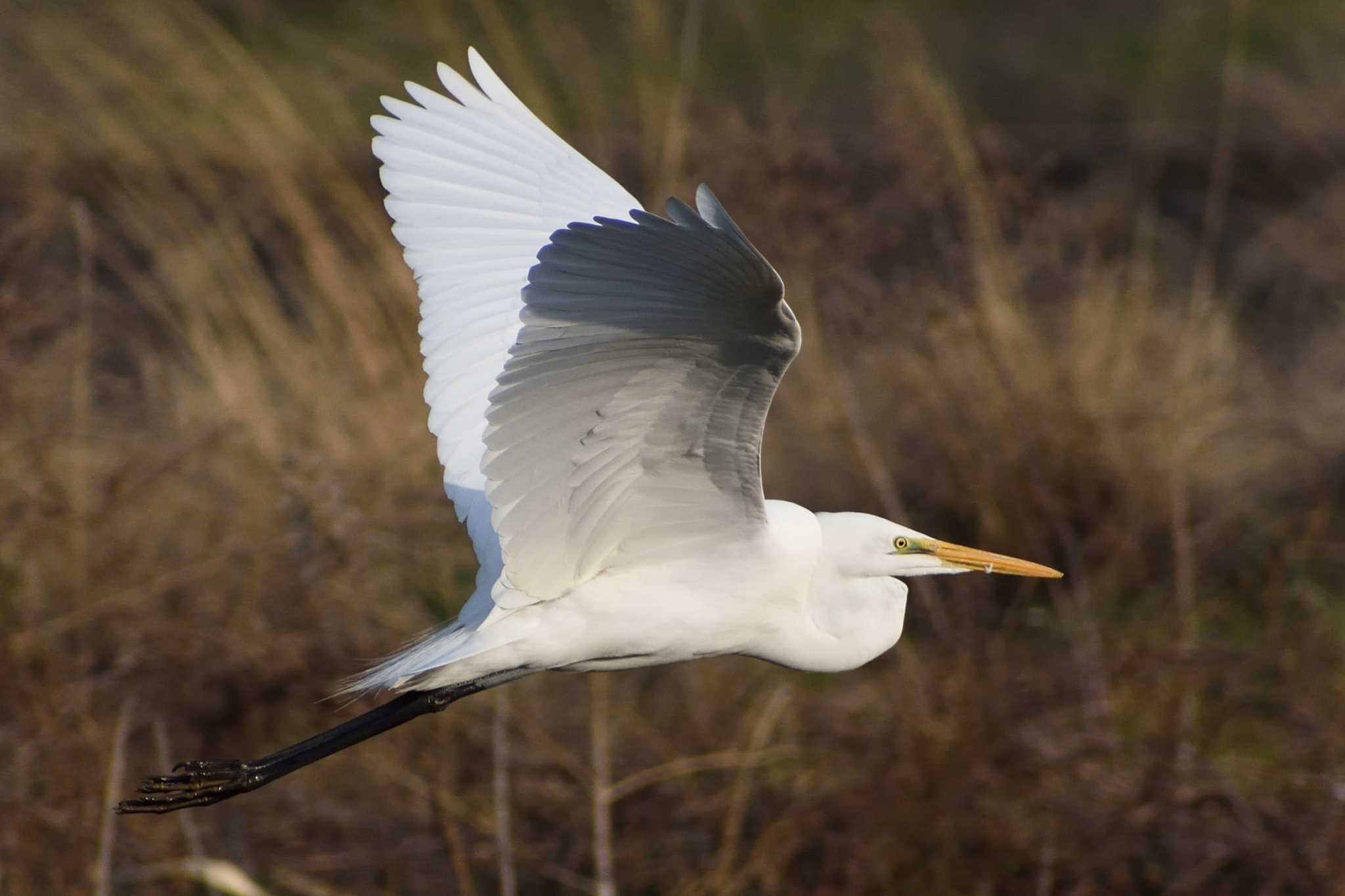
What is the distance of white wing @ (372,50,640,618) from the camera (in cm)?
333

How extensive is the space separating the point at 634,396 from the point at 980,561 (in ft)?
3.05

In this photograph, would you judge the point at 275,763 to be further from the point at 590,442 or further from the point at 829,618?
the point at 829,618

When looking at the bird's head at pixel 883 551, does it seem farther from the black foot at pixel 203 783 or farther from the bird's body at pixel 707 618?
the black foot at pixel 203 783

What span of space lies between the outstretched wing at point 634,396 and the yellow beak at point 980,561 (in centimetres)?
43

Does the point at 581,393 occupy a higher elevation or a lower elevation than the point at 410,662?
higher

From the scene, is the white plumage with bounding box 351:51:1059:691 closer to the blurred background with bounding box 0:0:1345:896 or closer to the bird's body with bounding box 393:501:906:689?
A: the bird's body with bounding box 393:501:906:689

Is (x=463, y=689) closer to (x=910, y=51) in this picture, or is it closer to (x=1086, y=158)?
(x=910, y=51)

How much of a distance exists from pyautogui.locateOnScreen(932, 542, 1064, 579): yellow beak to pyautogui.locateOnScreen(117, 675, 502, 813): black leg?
0.89 m

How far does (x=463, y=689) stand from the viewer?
3156 mm

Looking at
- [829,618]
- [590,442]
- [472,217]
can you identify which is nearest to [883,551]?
[829,618]

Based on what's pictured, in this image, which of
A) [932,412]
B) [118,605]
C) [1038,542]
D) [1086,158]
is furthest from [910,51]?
[1086,158]

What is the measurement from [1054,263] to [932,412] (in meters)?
0.67

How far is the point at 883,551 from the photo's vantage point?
10.5 ft

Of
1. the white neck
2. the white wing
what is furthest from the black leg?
the white neck
